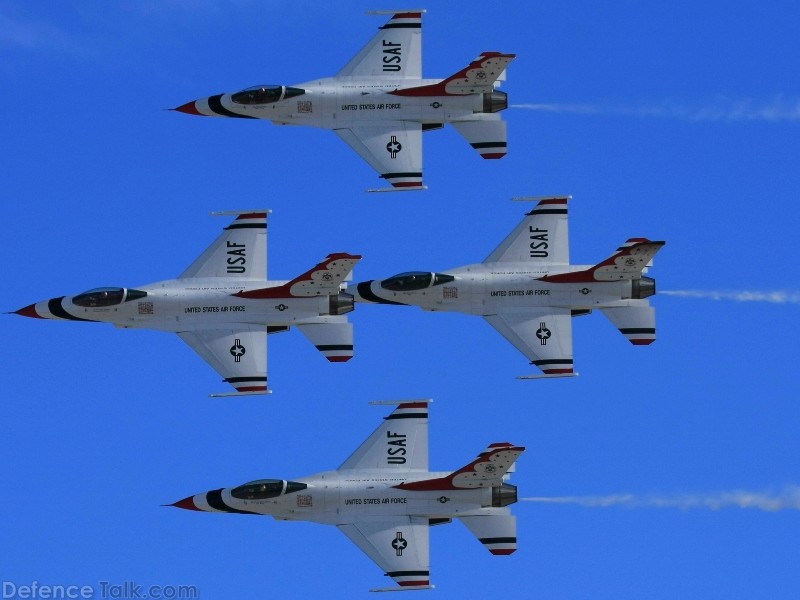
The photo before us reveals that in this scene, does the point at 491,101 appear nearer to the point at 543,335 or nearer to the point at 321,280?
the point at 543,335

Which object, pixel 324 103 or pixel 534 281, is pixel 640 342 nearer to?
pixel 534 281

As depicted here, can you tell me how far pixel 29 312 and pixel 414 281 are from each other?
40.4 feet

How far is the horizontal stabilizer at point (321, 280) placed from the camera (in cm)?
9931

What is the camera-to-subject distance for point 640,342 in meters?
101

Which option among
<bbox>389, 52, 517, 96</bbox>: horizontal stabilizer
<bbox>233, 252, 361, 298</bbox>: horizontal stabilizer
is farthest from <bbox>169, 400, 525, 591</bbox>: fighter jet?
<bbox>389, 52, 517, 96</bbox>: horizontal stabilizer

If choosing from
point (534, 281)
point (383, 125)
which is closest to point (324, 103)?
point (383, 125)

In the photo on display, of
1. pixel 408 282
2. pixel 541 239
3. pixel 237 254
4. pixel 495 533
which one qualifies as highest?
pixel 541 239

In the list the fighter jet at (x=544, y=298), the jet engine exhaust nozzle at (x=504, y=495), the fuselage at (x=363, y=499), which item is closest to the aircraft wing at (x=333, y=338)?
the fighter jet at (x=544, y=298)

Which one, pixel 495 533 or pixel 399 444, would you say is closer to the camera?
pixel 495 533

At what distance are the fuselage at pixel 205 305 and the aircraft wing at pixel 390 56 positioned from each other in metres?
7.84

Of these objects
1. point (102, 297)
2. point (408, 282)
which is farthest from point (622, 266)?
point (102, 297)

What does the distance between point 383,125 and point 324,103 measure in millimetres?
2026

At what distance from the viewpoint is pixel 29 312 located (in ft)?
334

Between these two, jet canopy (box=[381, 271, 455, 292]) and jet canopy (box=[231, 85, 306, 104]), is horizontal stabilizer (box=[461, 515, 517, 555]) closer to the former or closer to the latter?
jet canopy (box=[381, 271, 455, 292])
